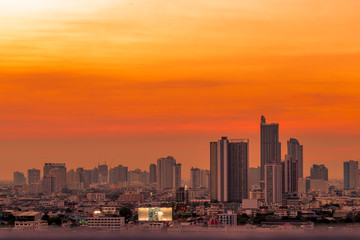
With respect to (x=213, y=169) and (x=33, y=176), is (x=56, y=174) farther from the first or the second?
(x=213, y=169)

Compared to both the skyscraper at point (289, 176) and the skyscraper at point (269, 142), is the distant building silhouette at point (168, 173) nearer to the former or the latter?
the skyscraper at point (269, 142)

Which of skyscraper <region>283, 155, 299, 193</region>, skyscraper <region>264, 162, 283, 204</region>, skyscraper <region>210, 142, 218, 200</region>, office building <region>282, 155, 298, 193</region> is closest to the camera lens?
skyscraper <region>264, 162, 283, 204</region>

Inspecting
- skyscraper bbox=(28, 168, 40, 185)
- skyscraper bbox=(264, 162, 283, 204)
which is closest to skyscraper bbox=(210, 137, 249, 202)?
skyscraper bbox=(264, 162, 283, 204)

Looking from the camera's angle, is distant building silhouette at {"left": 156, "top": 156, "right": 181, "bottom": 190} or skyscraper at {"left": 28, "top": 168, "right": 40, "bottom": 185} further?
skyscraper at {"left": 28, "top": 168, "right": 40, "bottom": 185}

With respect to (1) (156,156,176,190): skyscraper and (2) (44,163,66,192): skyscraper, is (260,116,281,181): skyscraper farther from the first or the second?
(2) (44,163,66,192): skyscraper

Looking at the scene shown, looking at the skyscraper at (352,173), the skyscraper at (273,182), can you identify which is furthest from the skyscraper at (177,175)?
the skyscraper at (273,182)

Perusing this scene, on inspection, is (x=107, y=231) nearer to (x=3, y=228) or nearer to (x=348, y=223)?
(x=3, y=228)
